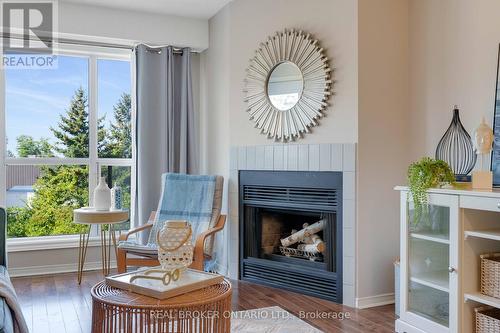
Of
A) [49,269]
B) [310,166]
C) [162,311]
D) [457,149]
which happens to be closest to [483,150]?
[457,149]

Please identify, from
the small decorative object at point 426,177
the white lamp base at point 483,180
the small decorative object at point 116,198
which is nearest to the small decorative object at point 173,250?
the small decorative object at point 426,177

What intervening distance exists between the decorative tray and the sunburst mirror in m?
1.88

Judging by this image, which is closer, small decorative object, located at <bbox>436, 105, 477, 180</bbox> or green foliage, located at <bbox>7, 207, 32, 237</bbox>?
small decorative object, located at <bbox>436, 105, 477, 180</bbox>

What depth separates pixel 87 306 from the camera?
133 inches

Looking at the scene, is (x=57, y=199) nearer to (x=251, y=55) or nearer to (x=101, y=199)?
(x=101, y=199)

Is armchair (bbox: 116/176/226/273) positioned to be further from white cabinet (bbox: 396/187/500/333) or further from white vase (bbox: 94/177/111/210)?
white cabinet (bbox: 396/187/500/333)

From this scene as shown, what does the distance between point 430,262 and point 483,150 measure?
727mm

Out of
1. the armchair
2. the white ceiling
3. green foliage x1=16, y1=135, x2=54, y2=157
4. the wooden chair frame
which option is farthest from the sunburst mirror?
green foliage x1=16, y1=135, x2=54, y2=157

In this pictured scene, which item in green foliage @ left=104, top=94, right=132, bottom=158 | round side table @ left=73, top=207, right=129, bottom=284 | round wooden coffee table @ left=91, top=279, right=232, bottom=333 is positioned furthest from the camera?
green foliage @ left=104, top=94, right=132, bottom=158

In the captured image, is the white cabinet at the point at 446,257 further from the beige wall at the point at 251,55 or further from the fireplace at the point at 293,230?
the beige wall at the point at 251,55

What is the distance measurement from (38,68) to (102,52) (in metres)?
0.64

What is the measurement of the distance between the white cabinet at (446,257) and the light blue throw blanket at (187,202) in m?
1.81

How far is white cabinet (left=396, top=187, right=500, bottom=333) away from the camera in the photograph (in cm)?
242

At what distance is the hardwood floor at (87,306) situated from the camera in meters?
2.96
